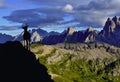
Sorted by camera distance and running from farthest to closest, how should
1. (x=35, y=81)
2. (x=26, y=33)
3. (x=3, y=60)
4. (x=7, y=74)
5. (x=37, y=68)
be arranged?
(x=26, y=33) < (x=37, y=68) < (x=35, y=81) < (x=3, y=60) < (x=7, y=74)

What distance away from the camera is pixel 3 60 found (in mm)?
84062

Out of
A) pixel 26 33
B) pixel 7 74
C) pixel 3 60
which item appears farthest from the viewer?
pixel 26 33

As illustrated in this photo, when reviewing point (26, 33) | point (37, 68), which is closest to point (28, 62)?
point (37, 68)

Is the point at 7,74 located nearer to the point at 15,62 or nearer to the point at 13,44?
the point at 15,62

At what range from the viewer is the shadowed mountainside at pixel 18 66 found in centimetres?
8037

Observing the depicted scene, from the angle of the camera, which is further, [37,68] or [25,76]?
[37,68]

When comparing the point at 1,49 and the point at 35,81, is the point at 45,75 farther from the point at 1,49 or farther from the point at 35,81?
the point at 1,49

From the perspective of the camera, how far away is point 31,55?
9938 centimetres

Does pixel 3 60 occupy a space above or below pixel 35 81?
above

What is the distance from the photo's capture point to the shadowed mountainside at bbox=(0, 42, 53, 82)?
264 ft

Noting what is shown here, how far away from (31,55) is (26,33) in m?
14.1

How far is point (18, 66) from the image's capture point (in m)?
85.9

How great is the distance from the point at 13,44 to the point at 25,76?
14.5 metres

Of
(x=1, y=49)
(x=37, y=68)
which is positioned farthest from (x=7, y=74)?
(x=37, y=68)
